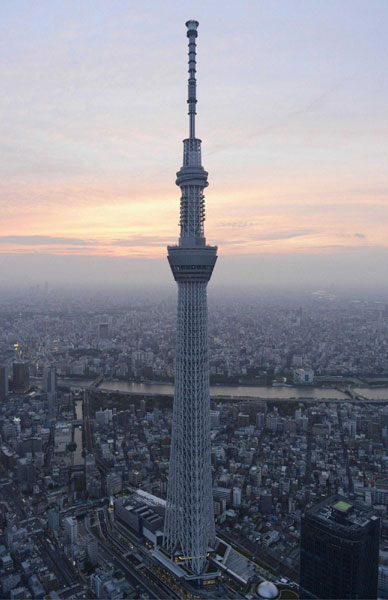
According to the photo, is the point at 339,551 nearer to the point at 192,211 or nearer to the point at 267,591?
the point at 267,591

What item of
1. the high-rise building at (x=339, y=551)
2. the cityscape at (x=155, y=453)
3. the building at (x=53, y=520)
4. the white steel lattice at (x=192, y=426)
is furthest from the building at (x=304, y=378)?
the high-rise building at (x=339, y=551)

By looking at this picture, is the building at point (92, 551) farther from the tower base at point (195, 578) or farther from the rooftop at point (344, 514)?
the rooftop at point (344, 514)

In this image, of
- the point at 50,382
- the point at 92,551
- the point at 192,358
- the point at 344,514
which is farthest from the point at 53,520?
the point at 50,382

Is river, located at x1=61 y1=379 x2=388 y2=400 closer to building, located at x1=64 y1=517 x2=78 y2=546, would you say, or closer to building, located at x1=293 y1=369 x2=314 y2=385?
building, located at x1=293 y1=369 x2=314 y2=385

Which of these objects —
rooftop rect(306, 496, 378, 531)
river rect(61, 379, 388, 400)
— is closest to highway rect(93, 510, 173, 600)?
rooftop rect(306, 496, 378, 531)

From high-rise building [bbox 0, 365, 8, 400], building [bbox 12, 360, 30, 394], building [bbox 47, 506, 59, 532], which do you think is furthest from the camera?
building [bbox 12, 360, 30, 394]

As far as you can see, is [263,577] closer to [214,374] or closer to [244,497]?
[244,497]

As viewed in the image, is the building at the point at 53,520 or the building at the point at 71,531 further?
the building at the point at 53,520

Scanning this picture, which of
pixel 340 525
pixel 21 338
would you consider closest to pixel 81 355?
pixel 21 338
